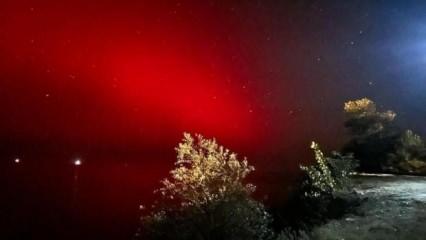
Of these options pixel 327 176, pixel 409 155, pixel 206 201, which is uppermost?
pixel 409 155

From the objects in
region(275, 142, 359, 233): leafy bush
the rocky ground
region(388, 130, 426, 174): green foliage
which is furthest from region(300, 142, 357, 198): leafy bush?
region(388, 130, 426, 174): green foliage

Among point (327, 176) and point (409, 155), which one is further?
point (409, 155)

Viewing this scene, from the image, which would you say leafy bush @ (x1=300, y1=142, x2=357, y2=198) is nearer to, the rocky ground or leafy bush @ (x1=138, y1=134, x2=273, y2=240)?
the rocky ground

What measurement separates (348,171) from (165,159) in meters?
11.4

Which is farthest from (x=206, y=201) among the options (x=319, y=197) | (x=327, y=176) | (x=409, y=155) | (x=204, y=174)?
(x=409, y=155)

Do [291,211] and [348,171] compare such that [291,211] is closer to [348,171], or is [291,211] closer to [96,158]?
[348,171]

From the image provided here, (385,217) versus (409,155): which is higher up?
(409,155)

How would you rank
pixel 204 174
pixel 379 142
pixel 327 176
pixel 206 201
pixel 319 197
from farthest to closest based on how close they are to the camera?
pixel 379 142 → pixel 327 176 → pixel 319 197 → pixel 204 174 → pixel 206 201

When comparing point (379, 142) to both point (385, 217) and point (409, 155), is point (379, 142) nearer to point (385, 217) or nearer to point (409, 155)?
point (409, 155)

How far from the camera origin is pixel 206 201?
14.0 m

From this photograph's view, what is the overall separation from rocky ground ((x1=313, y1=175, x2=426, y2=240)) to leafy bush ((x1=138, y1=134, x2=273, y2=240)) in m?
1.81

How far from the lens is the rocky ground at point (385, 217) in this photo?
38.8 feet

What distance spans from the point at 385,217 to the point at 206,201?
4.25 meters

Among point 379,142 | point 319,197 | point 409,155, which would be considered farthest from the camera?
point 379,142
